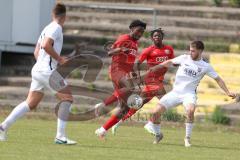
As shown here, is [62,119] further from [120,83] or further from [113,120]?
[120,83]

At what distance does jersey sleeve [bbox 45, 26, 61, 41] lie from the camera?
14836 millimetres

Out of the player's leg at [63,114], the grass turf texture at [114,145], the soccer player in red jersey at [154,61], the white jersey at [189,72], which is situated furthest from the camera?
the soccer player in red jersey at [154,61]

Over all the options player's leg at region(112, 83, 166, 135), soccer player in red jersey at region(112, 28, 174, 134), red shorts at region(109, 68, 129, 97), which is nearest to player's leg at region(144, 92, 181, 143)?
soccer player in red jersey at region(112, 28, 174, 134)

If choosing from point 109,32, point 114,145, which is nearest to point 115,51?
point 114,145

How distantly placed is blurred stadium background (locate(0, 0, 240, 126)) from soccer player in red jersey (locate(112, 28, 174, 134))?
518 cm

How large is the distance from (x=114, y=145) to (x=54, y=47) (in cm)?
208

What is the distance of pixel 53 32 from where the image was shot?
1485 cm

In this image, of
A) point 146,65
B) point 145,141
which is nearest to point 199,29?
point 146,65

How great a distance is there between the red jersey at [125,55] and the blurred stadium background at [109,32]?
18.0ft

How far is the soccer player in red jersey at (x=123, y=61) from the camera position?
1730 cm

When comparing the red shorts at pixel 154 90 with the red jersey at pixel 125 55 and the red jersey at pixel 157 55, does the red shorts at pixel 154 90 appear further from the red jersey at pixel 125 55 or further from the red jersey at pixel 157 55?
the red jersey at pixel 125 55

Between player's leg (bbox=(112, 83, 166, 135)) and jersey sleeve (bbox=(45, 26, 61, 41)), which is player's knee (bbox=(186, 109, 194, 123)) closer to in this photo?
player's leg (bbox=(112, 83, 166, 135))

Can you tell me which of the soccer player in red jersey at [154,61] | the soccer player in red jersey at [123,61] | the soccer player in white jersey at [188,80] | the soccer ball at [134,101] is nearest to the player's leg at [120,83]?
the soccer player in red jersey at [123,61]

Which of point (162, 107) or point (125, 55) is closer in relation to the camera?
point (162, 107)
